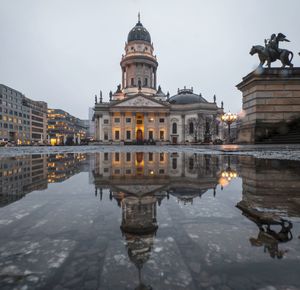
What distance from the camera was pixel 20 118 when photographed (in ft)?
284

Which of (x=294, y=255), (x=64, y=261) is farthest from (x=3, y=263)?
(x=294, y=255)

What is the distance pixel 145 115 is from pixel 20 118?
53.4 metres

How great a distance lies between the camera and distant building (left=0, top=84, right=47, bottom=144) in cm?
7638

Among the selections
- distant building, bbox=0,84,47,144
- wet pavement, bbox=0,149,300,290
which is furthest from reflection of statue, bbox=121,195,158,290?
distant building, bbox=0,84,47,144

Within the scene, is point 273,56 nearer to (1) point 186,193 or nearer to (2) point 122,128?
(1) point 186,193

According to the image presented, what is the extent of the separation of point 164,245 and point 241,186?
6.31ft

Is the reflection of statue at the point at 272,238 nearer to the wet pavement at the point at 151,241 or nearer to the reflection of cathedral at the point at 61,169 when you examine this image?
the wet pavement at the point at 151,241

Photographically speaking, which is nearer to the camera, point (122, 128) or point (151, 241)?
point (151, 241)

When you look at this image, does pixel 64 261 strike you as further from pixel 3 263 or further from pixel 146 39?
pixel 146 39

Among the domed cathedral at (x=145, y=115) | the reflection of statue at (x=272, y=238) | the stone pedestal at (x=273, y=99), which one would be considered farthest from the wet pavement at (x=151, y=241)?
the domed cathedral at (x=145, y=115)

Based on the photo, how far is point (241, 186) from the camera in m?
2.83

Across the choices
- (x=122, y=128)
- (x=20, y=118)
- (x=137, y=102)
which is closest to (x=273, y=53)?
(x=137, y=102)

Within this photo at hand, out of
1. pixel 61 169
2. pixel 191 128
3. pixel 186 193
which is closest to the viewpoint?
pixel 186 193

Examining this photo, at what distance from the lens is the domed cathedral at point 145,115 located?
204ft
